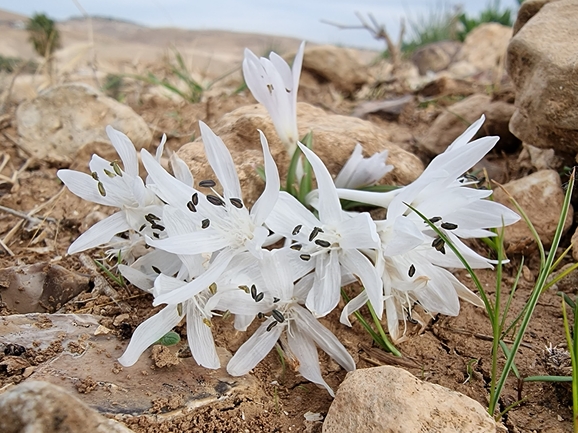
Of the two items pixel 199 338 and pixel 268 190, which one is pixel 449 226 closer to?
pixel 268 190

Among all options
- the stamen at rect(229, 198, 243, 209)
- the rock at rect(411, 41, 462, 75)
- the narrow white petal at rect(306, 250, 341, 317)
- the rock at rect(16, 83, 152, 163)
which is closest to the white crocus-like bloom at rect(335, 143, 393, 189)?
the narrow white petal at rect(306, 250, 341, 317)

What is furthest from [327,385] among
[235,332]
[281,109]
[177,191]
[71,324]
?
[281,109]

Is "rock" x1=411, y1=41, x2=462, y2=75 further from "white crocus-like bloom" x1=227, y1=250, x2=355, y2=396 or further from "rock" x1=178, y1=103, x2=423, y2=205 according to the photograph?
"white crocus-like bloom" x1=227, y1=250, x2=355, y2=396

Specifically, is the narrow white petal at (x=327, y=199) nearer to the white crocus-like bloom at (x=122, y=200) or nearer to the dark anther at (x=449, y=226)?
the dark anther at (x=449, y=226)

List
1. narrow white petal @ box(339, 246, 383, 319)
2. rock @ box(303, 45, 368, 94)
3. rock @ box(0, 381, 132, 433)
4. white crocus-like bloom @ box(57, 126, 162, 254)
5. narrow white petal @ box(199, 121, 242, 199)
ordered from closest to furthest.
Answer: rock @ box(0, 381, 132, 433), narrow white petal @ box(339, 246, 383, 319), narrow white petal @ box(199, 121, 242, 199), white crocus-like bloom @ box(57, 126, 162, 254), rock @ box(303, 45, 368, 94)

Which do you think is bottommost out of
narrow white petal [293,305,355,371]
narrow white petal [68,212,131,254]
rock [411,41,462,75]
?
rock [411,41,462,75]

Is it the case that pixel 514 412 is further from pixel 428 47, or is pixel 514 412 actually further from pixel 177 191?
pixel 428 47

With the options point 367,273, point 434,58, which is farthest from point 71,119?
point 434,58

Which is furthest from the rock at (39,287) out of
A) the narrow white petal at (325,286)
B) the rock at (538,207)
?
the rock at (538,207)
